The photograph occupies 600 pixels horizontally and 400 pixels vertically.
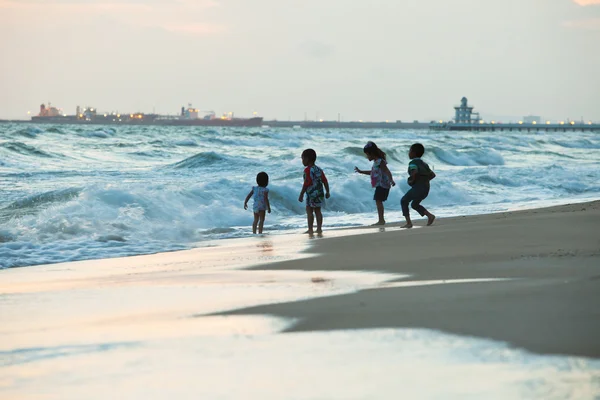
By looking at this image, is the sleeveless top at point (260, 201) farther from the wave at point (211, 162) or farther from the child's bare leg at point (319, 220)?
the wave at point (211, 162)

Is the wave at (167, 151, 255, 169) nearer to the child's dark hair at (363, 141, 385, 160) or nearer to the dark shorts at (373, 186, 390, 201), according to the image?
the dark shorts at (373, 186, 390, 201)

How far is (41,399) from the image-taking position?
3.35 m

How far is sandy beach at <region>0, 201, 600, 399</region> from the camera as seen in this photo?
3445 mm

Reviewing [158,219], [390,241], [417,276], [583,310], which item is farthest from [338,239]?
[583,310]

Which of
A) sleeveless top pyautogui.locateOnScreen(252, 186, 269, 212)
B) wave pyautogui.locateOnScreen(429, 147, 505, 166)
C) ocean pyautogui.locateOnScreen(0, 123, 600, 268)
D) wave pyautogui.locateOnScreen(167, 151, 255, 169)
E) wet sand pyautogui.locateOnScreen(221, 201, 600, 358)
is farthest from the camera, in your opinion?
wave pyautogui.locateOnScreen(429, 147, 505, 166)

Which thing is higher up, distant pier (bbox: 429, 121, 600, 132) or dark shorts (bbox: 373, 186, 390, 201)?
dark shorts (bbox: 373, 186, 390, 201)

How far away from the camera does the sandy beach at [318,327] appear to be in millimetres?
3445

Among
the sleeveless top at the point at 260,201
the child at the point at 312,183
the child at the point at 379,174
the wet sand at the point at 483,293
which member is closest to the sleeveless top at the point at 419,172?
the child at the point at 379,174

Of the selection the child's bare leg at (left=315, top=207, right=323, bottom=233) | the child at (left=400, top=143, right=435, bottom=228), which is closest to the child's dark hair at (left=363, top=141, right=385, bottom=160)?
the child at (left=400, top=143, right=435, bottom=228)

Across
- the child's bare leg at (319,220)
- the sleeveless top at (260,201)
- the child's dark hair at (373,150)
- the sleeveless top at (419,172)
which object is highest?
the child's dark hair at (373,150)

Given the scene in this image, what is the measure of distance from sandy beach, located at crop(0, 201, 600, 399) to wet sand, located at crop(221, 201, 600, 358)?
0.02 m

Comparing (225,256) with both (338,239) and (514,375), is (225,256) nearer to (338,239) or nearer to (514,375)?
(338,239)

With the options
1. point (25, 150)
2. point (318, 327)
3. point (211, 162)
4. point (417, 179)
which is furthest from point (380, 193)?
point (25, 150)

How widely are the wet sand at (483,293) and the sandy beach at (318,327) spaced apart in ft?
0.05
